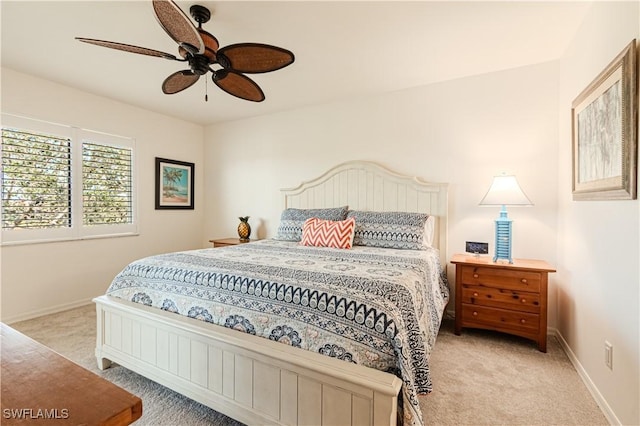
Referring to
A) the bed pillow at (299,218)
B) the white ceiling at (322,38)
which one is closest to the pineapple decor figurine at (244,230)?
the bed pillow at (299,218)

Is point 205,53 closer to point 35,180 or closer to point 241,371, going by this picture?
point 241,371

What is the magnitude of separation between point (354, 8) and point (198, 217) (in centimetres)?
384

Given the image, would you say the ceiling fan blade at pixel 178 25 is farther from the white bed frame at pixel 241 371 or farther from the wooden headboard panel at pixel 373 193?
the wooden headboard panel at pixel 373 193

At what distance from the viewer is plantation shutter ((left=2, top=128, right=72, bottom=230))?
286cm

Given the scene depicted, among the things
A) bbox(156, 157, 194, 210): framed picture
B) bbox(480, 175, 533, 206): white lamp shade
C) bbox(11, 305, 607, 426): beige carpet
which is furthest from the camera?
bbox(156, 157, 194, 210): framed picture

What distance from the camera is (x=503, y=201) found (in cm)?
256

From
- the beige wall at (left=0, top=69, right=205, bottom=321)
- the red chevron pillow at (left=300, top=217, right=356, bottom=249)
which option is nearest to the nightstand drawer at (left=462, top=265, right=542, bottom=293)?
the red chevron pillow at (left=300, top=217, right=356, bottom=249)

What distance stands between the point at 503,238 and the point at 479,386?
1.27m

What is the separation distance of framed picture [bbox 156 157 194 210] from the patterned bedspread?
2.37m

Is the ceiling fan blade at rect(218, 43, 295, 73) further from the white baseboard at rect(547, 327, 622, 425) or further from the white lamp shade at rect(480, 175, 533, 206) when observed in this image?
the white baseboard at rect(547, 327, 622, 425)

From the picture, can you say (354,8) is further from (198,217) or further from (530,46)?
(198,217)

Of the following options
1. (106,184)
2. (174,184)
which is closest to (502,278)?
(174,184)

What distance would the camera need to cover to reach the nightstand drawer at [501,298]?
2387 millimetres

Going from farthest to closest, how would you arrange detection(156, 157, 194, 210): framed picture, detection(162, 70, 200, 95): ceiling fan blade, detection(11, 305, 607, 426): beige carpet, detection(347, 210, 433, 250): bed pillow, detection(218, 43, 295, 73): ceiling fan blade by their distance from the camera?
detection(156, 157, 194, 210): framed picture, detection(347, 210, 433, 250): bed pillow, detection(162, 70, 200, 95): ceiling fan blade, detection(218, 43, 295, 73): ceiling fan blade, detection(11, 305, 607, 426): beige carpet
